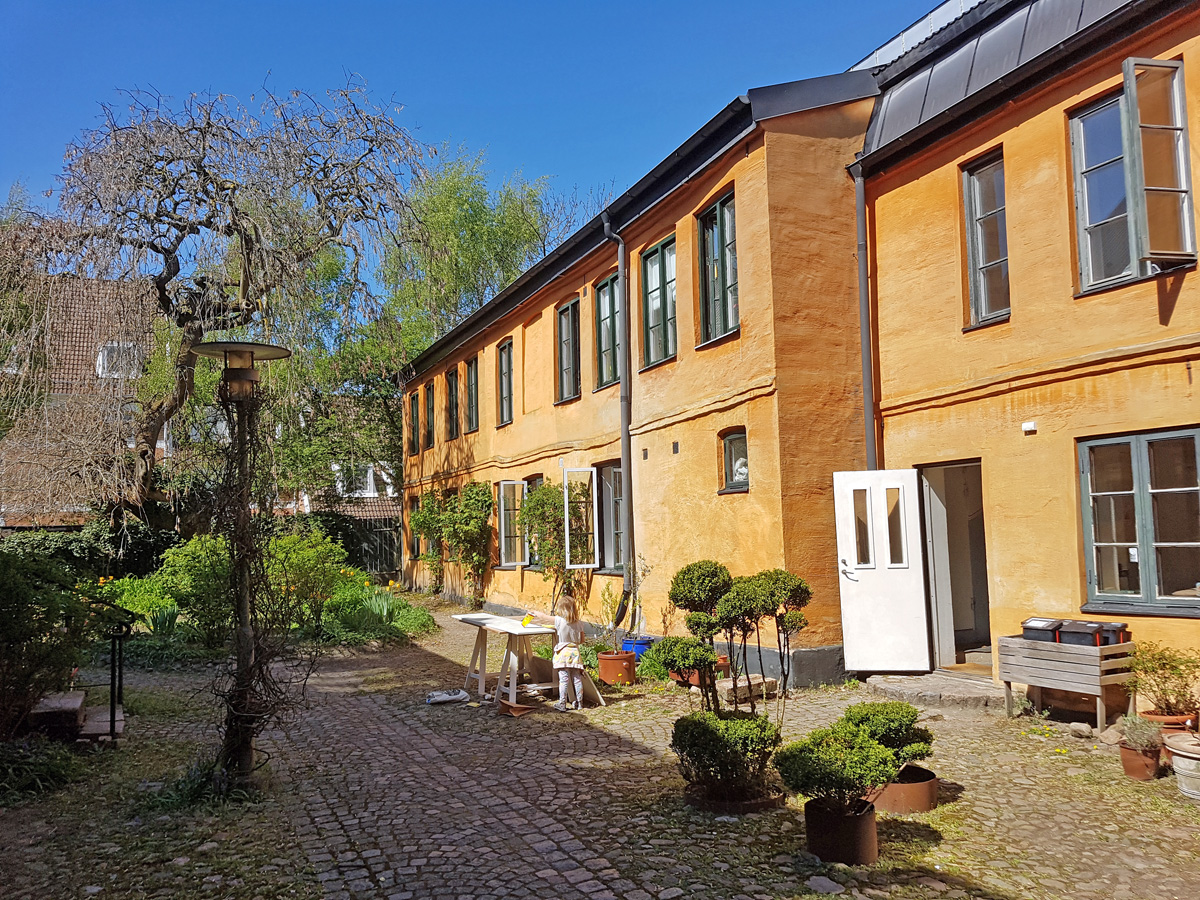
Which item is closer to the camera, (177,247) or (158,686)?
(158,686)

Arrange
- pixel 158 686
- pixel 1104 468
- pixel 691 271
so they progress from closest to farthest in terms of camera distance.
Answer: pixel 1104 468 < pixel 158 686 < pixel 691 271

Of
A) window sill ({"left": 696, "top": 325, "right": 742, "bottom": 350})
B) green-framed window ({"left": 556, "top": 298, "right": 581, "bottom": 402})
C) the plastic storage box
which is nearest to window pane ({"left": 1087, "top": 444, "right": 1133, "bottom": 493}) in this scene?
the plastic storage box

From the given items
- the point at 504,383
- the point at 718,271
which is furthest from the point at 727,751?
the point at 504,383

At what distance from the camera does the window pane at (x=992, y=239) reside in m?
8.85

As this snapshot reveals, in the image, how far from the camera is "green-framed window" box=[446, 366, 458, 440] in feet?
72.6

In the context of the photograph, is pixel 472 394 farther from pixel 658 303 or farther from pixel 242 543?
pixel 242 543

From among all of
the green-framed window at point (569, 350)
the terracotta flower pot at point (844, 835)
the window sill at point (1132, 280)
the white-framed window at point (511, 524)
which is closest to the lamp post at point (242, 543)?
the terracotta flower pot at point (844, 835)

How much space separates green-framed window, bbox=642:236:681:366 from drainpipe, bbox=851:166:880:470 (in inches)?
103

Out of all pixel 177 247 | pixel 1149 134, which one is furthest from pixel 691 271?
pixel 177 247

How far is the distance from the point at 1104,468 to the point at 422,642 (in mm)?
10172

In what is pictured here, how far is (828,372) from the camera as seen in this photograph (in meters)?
9.95

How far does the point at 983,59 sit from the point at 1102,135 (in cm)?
179

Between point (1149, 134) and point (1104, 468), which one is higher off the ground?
point (1149, 134)

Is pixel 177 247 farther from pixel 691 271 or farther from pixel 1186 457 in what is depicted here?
pixel 1186 457
